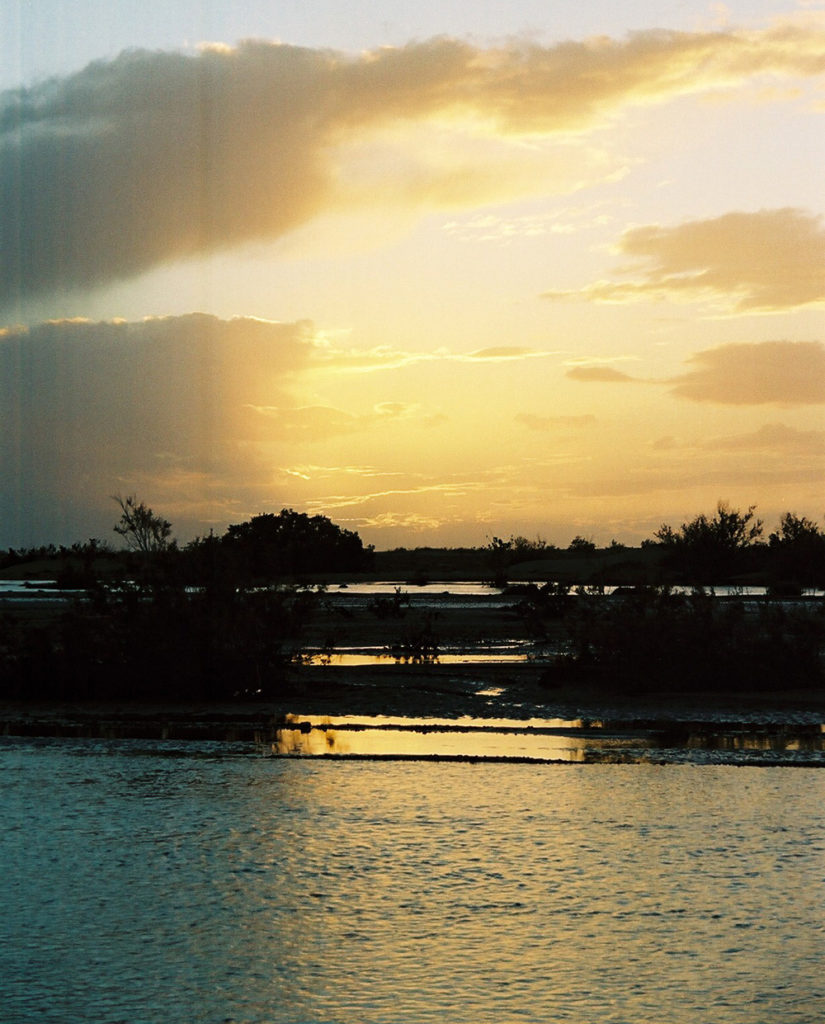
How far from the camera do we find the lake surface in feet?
20.6

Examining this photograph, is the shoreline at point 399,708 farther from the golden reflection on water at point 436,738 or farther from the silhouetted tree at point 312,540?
the silhouetted tree at point 312,540

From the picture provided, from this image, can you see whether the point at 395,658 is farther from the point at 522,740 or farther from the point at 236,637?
the point at 522,740

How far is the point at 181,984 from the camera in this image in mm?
6418

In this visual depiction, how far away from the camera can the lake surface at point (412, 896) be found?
20.6 feet

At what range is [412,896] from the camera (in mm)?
8117

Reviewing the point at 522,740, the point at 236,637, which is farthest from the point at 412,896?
the point at 236,637

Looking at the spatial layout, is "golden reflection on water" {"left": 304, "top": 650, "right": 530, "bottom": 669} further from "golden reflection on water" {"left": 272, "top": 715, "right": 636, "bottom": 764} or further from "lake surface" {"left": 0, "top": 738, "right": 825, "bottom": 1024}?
"lake surface" {"left": 0, "top": 738, "right": 825, "bottom": 1024}

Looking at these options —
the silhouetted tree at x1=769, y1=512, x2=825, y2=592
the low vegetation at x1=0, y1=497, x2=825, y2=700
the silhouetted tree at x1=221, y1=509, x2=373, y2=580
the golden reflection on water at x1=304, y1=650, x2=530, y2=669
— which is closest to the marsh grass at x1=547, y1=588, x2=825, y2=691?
the low vegetation at x1=0, y1=497, x2=825, y2=700

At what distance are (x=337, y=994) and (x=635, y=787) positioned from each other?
6169mm

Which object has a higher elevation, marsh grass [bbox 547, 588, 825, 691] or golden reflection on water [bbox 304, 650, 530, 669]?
marsh grass [bbox 547, 588, 825, 691]

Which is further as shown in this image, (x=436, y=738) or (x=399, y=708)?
(x=399, y=708)

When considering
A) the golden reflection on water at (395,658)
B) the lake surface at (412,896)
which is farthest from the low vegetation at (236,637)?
the lake surface at (412,896)

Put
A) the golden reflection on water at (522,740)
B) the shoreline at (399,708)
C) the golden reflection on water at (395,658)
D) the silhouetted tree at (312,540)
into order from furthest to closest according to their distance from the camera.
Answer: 1. the silhouetted tree at (312,540)
2. the golden reflection on water at (395,658)
3. the shoreline at (399,708)
4. the golden reflection on water at (522,740)

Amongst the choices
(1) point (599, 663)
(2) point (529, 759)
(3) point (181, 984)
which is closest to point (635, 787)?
(2) point (529, 759)
